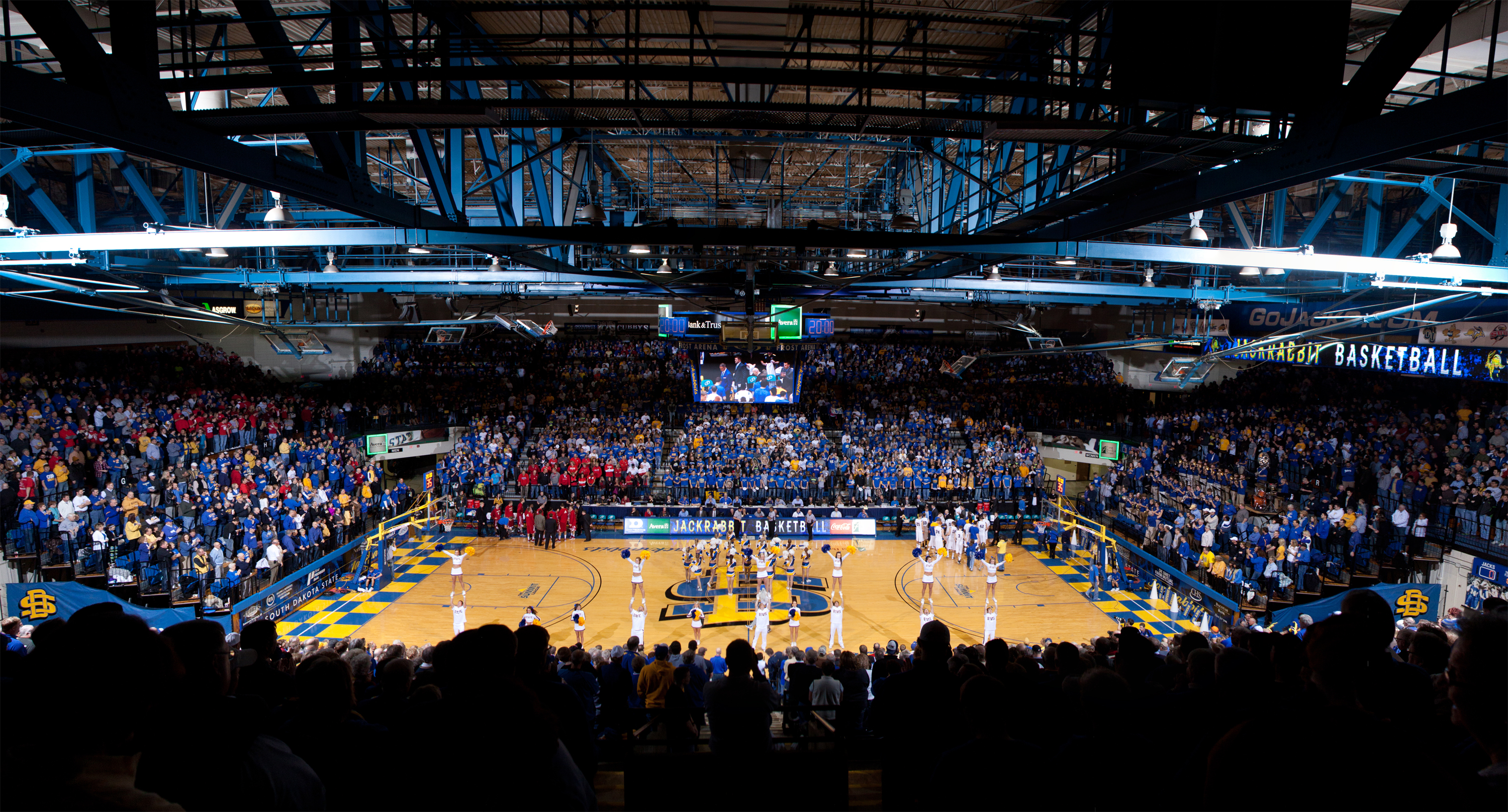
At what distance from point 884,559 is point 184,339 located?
29.4m

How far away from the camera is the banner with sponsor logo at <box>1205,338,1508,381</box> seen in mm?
18750

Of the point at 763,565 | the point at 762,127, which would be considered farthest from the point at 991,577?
the point at 762,127

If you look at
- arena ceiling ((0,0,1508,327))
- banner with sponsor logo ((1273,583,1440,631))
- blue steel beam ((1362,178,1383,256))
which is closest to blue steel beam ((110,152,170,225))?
arena ceiling ((0,0,1508,327))

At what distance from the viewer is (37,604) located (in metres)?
14.1

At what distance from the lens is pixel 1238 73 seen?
17.0ft

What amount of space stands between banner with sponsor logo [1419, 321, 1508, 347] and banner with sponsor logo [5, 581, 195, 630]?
3067 centimetres

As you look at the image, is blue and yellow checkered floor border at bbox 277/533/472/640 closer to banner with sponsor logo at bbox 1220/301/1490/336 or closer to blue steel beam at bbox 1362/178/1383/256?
blue steel beam at bbox 1362/178/1383/256

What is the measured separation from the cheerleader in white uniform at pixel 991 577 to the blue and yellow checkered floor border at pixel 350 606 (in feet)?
46.3

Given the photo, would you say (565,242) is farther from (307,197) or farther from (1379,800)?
(1379,800)

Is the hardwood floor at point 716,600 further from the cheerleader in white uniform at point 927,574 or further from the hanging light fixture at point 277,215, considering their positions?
the hanging light fixture at point 277,215

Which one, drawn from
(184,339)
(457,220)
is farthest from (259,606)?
(184,339)

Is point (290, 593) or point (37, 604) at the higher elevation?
point (37, 604)

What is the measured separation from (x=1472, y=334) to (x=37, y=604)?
35027 mm

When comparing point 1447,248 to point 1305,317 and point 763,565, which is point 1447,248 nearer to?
point 1305,317
